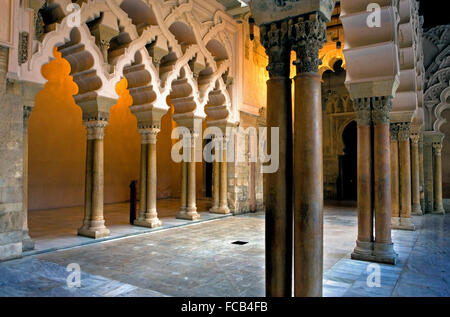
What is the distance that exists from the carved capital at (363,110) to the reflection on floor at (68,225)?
4.99 m

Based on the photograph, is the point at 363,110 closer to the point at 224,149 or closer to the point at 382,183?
the point at 382,183

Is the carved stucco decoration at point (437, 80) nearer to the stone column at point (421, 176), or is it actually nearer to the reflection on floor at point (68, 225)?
the stone column at point (421, 176)

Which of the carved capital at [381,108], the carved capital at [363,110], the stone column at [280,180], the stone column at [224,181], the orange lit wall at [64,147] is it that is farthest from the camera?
the orange lit wall at [64,147]

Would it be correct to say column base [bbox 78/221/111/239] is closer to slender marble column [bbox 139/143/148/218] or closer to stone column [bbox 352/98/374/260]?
slender marble column [bbox 139/143/148/218]

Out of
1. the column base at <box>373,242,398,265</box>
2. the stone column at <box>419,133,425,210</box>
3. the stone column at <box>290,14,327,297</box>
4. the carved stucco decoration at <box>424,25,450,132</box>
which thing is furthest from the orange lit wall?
the carved stucco decoration at <box>424,25,450,132</box>

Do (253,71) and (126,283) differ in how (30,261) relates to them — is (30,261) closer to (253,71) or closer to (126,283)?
(126,283)

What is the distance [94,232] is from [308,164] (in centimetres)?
507

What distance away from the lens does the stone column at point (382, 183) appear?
5215 mm

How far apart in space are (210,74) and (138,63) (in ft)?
8.83

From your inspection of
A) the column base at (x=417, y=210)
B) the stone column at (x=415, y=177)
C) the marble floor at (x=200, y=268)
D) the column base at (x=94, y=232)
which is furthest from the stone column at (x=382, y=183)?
the column base at (x=417, y=210)

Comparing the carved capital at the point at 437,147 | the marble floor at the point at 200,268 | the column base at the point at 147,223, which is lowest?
the marble floor at the point at 200,268

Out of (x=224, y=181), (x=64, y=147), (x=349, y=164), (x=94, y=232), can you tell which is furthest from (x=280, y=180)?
(x=349, y=164)

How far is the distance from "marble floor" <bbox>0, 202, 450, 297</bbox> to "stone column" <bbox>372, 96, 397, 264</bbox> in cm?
31

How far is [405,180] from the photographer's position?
332 inches
